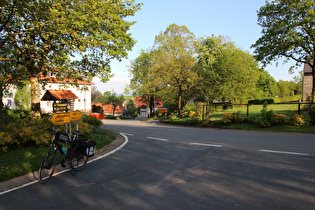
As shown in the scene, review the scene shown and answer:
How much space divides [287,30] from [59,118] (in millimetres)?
19406

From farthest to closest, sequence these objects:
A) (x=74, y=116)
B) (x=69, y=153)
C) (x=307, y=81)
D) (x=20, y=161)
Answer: (x=307, y=81), (x=74, y=116), (x=20, y=161), (x=69, y=153)

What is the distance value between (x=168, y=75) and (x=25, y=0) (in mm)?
→ 19716

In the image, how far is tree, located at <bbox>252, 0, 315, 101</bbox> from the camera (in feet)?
63.0

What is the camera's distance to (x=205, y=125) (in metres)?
19.9

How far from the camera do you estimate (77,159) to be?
6160 millimetres

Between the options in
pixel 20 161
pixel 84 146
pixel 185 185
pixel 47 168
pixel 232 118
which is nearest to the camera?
pixel 185 185

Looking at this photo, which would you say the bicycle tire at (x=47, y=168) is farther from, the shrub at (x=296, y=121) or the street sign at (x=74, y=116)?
the shrub at (x=296, y=121)

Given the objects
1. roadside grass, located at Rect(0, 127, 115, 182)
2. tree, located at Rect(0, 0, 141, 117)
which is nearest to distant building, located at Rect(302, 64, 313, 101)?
tree, located at Rect(0, 0, 141, 117)

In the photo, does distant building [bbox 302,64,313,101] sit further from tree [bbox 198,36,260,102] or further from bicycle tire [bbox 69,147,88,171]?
bicycle tire [bbox 69,147,88,171]

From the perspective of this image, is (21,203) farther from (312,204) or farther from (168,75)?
(168,75)

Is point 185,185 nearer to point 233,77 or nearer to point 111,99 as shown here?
point 233,77

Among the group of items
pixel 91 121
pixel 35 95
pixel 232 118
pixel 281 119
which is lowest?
pixel 91 121

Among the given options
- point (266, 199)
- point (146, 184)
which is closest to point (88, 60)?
point (146, 184)

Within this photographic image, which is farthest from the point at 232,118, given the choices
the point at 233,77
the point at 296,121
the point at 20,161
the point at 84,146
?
the point at 233,77
